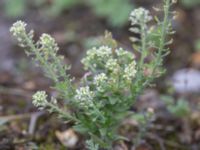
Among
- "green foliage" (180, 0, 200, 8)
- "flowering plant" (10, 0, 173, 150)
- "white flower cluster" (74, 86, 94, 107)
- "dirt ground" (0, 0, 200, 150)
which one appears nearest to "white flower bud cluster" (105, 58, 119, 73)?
"flowering plant" (10, 0, 173, 150)

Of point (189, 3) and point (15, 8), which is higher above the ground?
point (15, 8)

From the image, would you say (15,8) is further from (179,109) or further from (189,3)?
(179,109)

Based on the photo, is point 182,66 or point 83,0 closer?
point 182,66

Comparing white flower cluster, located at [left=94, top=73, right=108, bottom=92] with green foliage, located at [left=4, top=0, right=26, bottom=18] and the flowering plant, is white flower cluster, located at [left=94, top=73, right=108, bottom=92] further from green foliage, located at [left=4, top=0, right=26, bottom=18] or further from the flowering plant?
green foliage, located at [left=4, top=0, right=26, bottom=18]

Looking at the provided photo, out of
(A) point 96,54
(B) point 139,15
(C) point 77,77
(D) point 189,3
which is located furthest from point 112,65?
(D) point 189,3

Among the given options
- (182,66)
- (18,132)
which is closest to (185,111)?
(18,132)

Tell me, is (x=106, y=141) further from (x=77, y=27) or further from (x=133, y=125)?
(x=77, y=27)

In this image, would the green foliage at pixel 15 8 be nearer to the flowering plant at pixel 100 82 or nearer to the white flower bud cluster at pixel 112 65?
the flowering plant at pixel 100 82
